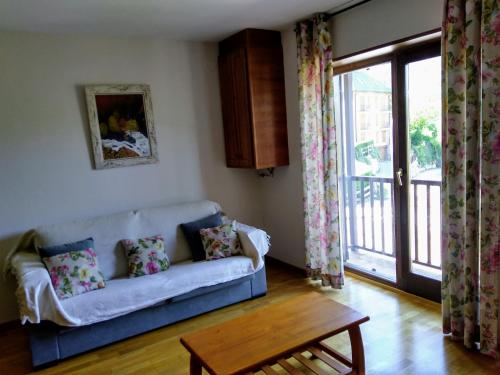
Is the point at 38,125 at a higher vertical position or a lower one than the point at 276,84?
lower

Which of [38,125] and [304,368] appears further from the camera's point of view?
[38,125]

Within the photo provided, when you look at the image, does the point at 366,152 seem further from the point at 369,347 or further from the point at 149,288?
the point at 149,288

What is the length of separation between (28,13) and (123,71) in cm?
93

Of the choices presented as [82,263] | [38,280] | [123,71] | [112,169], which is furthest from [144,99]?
[38,280]

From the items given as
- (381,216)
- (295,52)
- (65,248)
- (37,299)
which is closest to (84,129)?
(65,248)

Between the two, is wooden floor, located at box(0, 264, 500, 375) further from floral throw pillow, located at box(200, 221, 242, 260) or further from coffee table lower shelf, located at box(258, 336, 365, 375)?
floral throw pillow, located at box(200, 221, 242, 260)

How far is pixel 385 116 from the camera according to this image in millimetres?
3469

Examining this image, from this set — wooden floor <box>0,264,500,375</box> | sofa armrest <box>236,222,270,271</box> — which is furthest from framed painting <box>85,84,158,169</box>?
wooden floor <box>0,264,500,375</box>

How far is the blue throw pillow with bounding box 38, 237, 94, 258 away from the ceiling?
1.71 meters

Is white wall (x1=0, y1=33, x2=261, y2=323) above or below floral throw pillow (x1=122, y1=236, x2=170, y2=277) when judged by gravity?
above

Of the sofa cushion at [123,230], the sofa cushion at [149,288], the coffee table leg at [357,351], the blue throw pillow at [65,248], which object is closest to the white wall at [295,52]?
the sofa cushion at [123,230]

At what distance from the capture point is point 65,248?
2.93 meters

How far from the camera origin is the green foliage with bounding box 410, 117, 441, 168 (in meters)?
2.95

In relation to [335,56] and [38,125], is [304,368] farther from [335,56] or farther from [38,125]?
[38,125]
